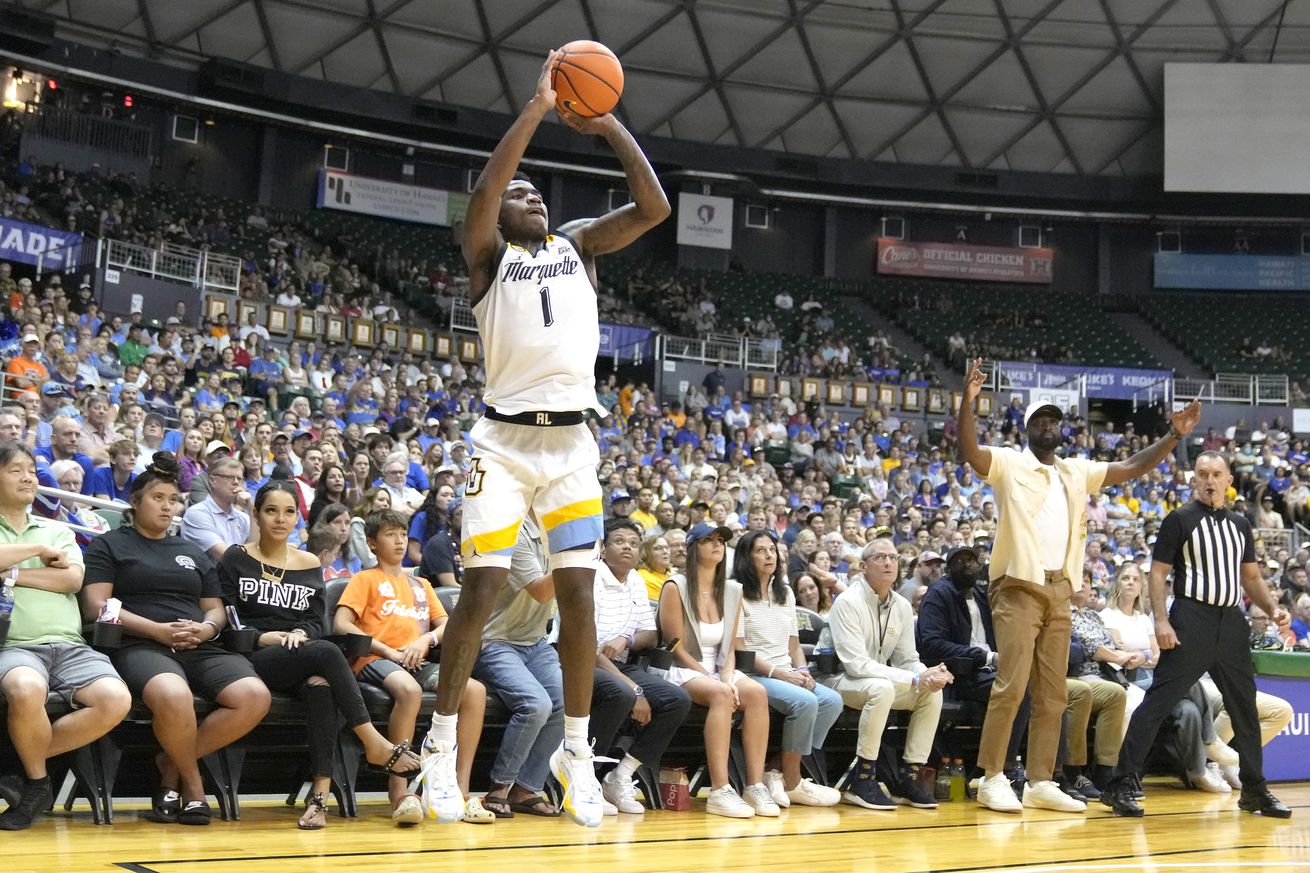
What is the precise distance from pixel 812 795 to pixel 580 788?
90.8 inches

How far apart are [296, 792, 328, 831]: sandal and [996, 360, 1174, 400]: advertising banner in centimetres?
2165

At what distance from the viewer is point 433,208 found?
83.3 ft

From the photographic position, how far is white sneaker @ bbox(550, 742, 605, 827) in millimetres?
4012

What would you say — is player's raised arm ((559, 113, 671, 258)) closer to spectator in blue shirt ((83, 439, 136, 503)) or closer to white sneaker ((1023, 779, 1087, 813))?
white sneaker ((1023, 779, 1087, 813))

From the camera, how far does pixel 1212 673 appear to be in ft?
19.9

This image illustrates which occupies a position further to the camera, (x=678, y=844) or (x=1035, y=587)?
(x=1035, y=587)

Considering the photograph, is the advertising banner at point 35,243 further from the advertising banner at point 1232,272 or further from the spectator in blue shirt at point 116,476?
the advertising banner at point 1232,272

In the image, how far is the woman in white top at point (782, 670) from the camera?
602cm

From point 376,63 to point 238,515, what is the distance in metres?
19.1

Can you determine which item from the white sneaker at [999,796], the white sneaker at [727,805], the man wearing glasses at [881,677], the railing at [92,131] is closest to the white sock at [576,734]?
the white sneaker at [727,805]

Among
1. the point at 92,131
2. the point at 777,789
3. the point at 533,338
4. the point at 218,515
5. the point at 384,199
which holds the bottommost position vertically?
the point at 777,789

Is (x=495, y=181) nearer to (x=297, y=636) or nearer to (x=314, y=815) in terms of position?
(x=297, y=636)

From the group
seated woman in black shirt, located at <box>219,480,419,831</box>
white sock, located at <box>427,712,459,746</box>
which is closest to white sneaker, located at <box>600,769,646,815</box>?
seated woman in black shirt, located at <box>219,480,419,831</box>

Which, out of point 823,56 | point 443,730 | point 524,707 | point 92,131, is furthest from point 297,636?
point 823,56
